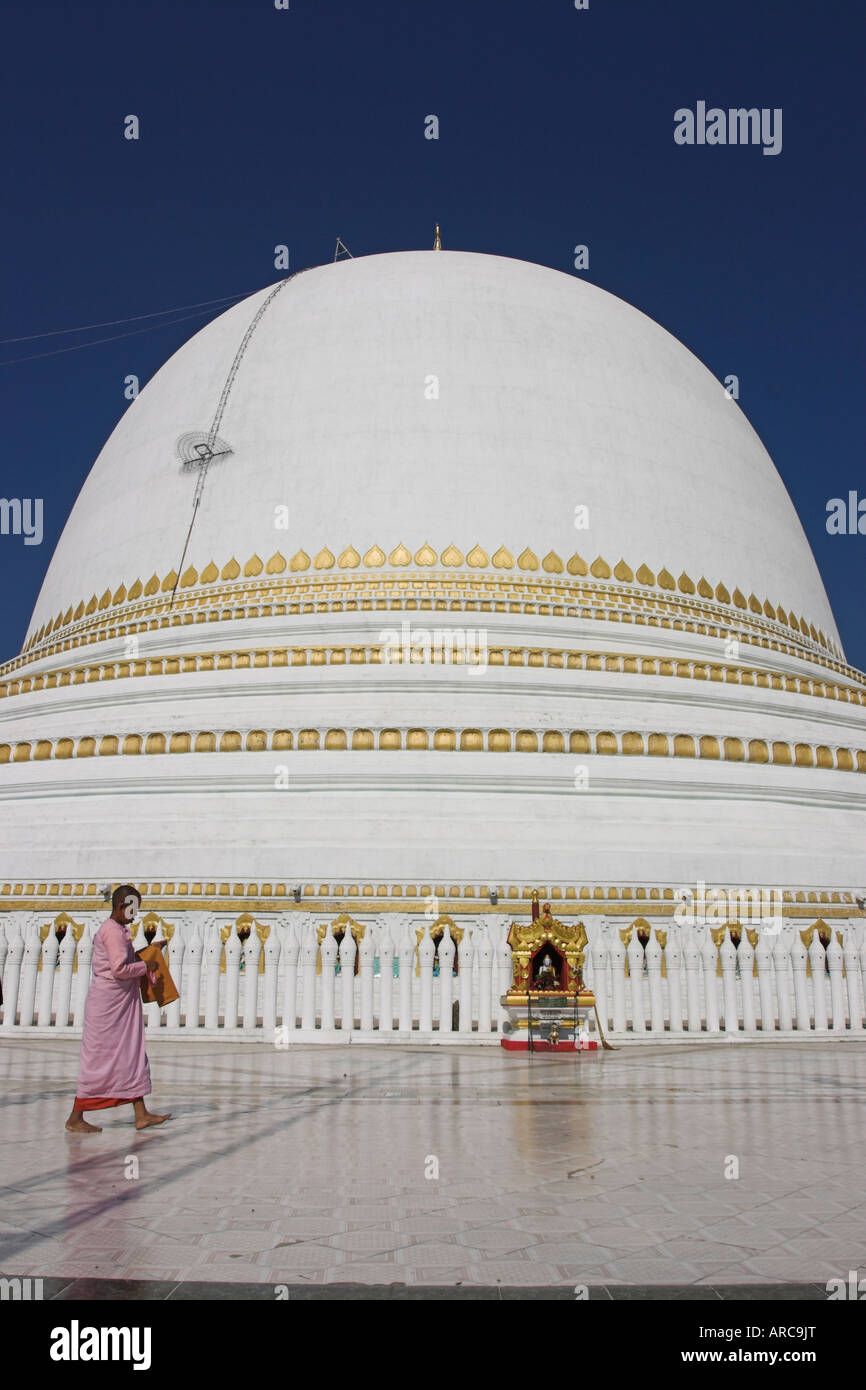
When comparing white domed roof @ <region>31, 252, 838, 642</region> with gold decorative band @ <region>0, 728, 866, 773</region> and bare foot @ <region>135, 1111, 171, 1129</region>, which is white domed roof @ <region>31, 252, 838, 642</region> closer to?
gold decorative band @ <region>0, 728, 866, 773</region>

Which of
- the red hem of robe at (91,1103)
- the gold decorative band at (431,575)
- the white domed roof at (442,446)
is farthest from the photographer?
the white domed roof at (442,446)

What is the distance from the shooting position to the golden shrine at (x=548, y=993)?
999 centimetres

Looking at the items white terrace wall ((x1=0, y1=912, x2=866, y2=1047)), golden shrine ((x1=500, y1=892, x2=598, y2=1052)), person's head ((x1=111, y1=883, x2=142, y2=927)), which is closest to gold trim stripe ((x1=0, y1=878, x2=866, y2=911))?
white terrace wall ((x1=0, y1=912, x2=866, y2=1047))

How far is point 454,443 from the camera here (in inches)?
653

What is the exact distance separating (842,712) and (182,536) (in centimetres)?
1025

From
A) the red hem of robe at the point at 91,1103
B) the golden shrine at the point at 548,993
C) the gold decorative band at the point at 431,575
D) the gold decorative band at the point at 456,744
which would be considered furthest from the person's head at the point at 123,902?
the gold decorative band at the point at 431,575

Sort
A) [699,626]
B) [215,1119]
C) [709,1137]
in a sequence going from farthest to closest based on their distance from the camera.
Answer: [699,626] < [215,1119] < [709,1137]

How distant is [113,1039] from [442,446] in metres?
12.1

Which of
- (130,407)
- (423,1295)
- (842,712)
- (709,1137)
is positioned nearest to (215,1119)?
(709,1137)

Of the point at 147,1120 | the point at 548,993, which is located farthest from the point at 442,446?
the point at 147,1120

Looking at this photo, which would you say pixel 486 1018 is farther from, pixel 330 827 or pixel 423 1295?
pixel 423 1295

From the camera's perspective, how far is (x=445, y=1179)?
15.3 ft

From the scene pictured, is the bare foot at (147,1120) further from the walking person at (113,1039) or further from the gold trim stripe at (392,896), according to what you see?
the gold trim stripe at (392,896)

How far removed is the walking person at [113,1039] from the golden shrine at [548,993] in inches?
174
